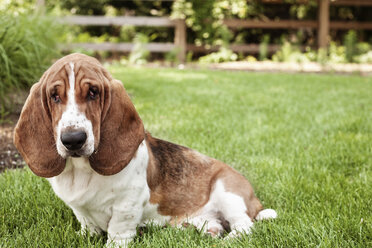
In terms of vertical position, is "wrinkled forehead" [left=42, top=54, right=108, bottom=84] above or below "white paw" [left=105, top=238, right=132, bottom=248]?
above

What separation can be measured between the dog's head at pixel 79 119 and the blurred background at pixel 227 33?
954 centimetres

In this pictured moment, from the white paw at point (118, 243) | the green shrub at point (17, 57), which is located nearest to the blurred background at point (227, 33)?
the green shrub at point (17, 57)

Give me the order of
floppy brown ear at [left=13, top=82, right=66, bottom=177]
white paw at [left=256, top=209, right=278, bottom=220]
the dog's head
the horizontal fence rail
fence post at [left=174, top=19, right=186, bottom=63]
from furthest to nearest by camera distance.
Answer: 1. fence post at [left=174, top=19, right=186, bottom=63]
2. the horizontal fence rail
3. white paw at [left=256, top=209, right=278, bottom=220]
4. floppy brown ear at [left=13, top=82, right=66, bottom=177]
5. the dog's head

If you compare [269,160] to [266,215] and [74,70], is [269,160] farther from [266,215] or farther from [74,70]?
[74,70]

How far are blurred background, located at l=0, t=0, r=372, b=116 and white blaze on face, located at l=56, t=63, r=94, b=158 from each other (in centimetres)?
975

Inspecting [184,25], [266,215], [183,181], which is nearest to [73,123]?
[183,181]

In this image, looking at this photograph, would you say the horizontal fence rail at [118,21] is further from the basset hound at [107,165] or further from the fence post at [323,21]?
the basset hound at [107,165]

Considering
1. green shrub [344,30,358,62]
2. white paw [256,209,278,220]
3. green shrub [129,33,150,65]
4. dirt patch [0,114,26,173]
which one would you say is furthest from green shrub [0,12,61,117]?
green shrub [344,30,358,62]

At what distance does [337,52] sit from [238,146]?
40.3ft

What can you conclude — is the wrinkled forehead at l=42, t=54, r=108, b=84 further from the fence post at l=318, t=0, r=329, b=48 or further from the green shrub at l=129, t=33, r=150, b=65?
the fence post at l=318, t=0, r=329, b=48

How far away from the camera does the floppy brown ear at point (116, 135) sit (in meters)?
2.33

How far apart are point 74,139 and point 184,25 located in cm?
1254

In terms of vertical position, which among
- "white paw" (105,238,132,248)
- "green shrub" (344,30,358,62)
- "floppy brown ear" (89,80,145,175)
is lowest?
"green shrub" (344,30,358,62)

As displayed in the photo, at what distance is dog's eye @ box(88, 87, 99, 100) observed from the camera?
2211mm
